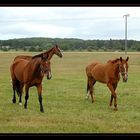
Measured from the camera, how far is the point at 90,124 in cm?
646

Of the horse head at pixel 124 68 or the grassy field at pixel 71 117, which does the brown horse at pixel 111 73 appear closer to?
the horse head at pixel 124 68

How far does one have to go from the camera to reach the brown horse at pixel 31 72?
778cm

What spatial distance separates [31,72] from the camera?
8445 millimetres

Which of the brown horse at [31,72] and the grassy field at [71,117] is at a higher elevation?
the brown horse at [31,72]

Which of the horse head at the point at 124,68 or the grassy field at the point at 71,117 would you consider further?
the horse head at the point at 124,68

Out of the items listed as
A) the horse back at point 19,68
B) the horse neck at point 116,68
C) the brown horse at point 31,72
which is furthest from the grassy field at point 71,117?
the horse neck at point 116,68

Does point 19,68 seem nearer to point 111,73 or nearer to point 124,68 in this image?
point 111,73

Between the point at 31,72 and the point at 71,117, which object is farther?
the point at 31,72

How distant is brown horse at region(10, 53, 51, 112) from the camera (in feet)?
25.5

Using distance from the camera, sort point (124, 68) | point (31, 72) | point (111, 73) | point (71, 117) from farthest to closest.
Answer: point (111, 73) < point (31, 72) < point (124, 68) < point (71, 117)

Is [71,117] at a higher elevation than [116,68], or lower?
lower

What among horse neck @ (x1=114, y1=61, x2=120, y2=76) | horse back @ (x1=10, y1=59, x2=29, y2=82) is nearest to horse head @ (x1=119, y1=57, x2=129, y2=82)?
horse neck @ (x1=114, y1=61, x2=120, y2=76)

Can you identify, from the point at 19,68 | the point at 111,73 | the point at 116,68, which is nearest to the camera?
the point at 116,68

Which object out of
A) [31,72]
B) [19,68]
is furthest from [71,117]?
[19,68]
